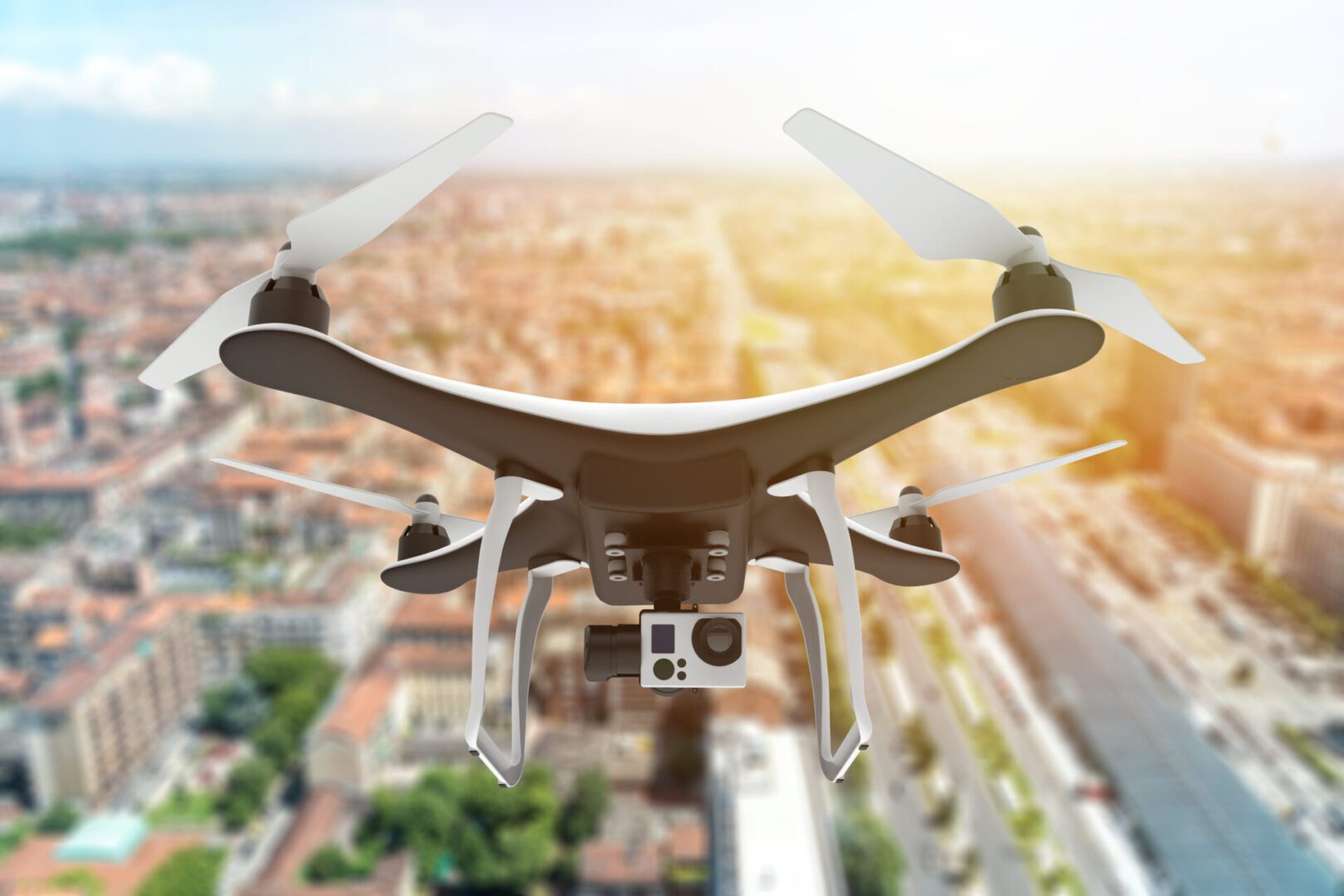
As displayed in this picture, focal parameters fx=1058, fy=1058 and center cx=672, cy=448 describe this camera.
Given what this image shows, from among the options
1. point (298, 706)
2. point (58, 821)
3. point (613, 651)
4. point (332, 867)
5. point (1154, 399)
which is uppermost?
point (613, 651)

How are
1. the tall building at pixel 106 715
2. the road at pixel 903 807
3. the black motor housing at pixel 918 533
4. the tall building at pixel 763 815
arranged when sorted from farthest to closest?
the tall building at pixel 106 715 < the road at pixel 903 807 < the tall building at pixel 763 815 < the black motor housing at pixel 918 533

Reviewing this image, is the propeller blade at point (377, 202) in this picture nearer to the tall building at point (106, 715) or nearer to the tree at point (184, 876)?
the tree at point (184, 876)

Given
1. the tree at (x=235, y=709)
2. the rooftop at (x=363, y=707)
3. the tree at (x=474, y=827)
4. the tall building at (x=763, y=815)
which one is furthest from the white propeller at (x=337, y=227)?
the tree at (x=235, y=709)

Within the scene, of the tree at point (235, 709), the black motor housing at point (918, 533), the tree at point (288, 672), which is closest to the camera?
the black motor housing at point (918, 533)

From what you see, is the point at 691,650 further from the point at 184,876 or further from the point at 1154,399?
the point at 1154,399

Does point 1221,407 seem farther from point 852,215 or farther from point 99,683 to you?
point 99,683

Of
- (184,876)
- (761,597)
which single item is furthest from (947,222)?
(184,876)

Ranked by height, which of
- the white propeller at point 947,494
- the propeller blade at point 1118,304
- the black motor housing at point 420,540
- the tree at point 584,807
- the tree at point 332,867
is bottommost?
the tree at point 332,867

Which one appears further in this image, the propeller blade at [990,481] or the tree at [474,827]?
the tree at [474,827]
